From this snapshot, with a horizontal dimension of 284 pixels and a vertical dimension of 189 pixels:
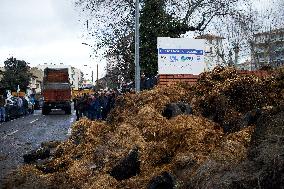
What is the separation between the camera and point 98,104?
24625 millimetres

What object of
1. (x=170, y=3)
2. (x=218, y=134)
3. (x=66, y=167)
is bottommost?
(x=66, y=167)

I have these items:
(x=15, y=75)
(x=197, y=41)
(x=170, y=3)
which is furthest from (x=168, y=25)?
(x=15, y=75)

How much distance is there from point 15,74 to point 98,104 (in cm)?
6136

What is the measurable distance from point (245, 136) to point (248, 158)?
2.26m

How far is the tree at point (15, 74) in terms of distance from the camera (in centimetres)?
8075

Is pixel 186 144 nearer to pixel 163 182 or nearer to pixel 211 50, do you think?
pixel 163 182

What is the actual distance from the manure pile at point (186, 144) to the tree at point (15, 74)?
6967cm

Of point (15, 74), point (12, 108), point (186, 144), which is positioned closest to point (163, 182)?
point (186, 144)

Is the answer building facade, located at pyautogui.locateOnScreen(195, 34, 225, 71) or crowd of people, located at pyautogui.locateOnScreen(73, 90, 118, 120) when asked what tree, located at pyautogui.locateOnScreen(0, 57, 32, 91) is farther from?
crowd of people, located at pyautogui.locateOnScreen(73, 90, 118, 120)

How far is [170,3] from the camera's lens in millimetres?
30391

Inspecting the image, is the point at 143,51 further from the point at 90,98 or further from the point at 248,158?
the point at 248,158

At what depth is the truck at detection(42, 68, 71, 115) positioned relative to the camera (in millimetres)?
39531

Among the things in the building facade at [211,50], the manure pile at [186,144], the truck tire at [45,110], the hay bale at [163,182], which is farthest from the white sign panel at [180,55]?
the truck tire at [45,110]

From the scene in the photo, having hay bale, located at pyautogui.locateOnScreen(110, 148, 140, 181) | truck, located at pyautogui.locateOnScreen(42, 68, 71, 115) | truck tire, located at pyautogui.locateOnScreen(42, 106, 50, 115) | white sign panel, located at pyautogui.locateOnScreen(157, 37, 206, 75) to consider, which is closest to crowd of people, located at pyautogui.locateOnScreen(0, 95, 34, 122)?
truck tire, located at pyautogui.locateOnScreen(42, 106, 50, 115)
